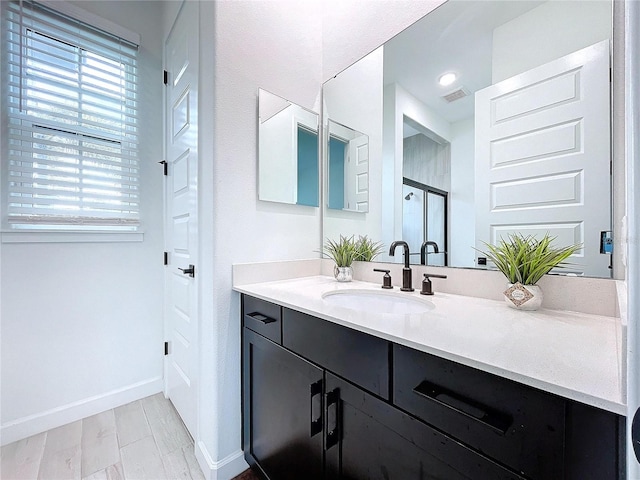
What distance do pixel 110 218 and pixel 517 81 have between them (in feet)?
7.30

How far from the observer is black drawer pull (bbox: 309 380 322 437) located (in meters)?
0.91

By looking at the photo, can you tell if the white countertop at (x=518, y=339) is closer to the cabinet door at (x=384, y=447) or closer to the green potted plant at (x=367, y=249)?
the cabinet door at (x=384, y=447)

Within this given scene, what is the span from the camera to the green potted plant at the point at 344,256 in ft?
4.76

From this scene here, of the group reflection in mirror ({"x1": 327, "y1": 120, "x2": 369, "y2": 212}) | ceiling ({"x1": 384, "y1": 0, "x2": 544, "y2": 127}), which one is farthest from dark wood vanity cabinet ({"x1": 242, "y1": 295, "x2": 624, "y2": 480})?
ceiling ({"x1": 384, "y1": 0, "x2": 544, "y2": 127})

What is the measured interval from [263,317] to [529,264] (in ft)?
3.16

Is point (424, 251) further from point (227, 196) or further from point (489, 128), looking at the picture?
point (227, 196)

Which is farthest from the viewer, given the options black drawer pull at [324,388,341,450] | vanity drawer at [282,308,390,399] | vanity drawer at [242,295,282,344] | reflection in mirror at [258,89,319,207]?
reflection in mirror at [258,89,319,207]

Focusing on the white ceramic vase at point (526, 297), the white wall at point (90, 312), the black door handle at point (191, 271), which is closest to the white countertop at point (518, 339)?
the white ceramic vase at point (526, 297)

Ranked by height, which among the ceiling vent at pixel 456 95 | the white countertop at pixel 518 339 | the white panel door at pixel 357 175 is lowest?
the white countertop at pixel 518 339

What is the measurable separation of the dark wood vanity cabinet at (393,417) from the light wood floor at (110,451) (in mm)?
515

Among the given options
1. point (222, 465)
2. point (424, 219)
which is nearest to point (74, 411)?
point (222, 465)

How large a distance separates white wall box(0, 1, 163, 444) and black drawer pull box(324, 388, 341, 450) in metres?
1.61

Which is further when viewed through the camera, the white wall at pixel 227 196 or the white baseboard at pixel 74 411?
the white baseboard at pixel 74 411

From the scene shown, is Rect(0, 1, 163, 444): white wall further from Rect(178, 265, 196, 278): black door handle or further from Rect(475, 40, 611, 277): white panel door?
Rect(475, 40, 611, 277): white panel door
